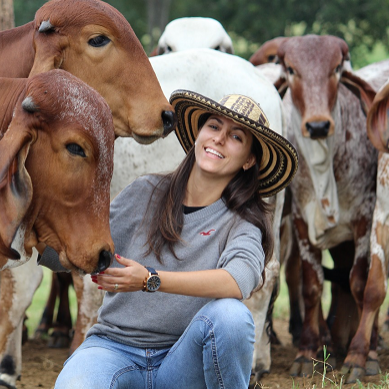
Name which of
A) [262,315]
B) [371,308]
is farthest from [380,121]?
[262,315]

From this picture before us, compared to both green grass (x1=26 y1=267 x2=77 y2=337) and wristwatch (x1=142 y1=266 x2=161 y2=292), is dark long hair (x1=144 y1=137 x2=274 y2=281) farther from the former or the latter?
green grass (x1=26 y1=267 x2=77 y2=337)

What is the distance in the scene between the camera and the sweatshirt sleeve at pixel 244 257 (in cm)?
316

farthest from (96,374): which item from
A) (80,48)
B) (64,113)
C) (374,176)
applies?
(374,176)

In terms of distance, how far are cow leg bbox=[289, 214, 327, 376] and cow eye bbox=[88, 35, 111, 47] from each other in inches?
99.9

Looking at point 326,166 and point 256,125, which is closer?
point 256,125

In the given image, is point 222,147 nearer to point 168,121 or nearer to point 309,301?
point 168,121

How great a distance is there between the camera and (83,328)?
4766 millimetres

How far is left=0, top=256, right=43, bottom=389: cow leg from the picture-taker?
4.57 metres

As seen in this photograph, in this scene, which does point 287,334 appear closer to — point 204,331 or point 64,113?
point 204,331

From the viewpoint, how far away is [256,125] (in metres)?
3.37

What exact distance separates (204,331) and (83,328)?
1792 mm

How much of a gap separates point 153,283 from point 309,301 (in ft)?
9.51

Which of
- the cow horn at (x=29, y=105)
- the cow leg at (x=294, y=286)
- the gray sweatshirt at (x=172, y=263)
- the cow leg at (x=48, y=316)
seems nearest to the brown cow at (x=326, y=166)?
the cow leg at (x=294, y=286)

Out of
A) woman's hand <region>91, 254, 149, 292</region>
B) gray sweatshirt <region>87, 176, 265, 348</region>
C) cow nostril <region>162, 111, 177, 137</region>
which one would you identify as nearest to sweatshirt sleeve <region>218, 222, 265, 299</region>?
gray sweatshirt <region>87, 176, 265, 348</region>
